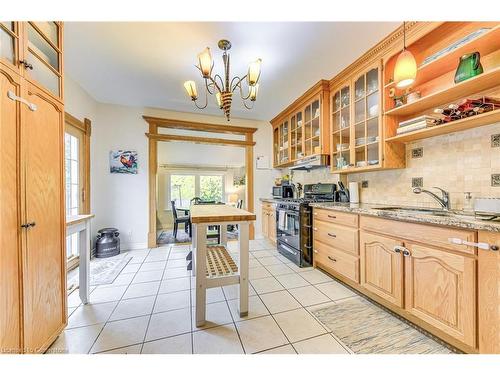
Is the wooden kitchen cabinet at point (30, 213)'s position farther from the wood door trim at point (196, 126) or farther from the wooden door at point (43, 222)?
the wood door trim at point (196, 126)

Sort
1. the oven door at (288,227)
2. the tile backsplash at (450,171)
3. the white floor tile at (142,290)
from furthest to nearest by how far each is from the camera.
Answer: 1. the oven door at (288,227)
2. the white floor tile at (142,290)
3. the tile backsplash at (450,171)

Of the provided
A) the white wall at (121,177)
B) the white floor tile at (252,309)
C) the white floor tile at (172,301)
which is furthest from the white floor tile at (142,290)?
the white wall at (121,177)

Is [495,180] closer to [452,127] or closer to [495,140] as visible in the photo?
[495,140]

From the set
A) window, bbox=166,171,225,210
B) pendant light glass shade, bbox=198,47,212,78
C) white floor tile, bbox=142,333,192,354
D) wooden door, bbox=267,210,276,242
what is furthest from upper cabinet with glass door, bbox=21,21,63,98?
window, bbox=166,171,225,210

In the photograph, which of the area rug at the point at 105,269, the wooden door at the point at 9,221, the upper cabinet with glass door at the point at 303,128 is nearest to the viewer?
the wooden door at the point at 9,221

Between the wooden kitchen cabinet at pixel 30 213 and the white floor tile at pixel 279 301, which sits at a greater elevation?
the wooden kitchen cabinet at pixel 30 213

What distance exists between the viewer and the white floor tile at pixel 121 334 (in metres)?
1.33

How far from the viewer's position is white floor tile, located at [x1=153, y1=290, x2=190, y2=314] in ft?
5.81

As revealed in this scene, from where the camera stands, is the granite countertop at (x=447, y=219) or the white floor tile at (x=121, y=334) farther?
the white floor tile at (x=121, y=334)

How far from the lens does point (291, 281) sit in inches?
90.2

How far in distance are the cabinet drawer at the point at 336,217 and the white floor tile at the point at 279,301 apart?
37.0 inches

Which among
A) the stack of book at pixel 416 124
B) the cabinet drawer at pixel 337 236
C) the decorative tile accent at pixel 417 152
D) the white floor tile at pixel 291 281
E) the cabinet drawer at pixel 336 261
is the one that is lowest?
the white floor tile at pixel 291 281
